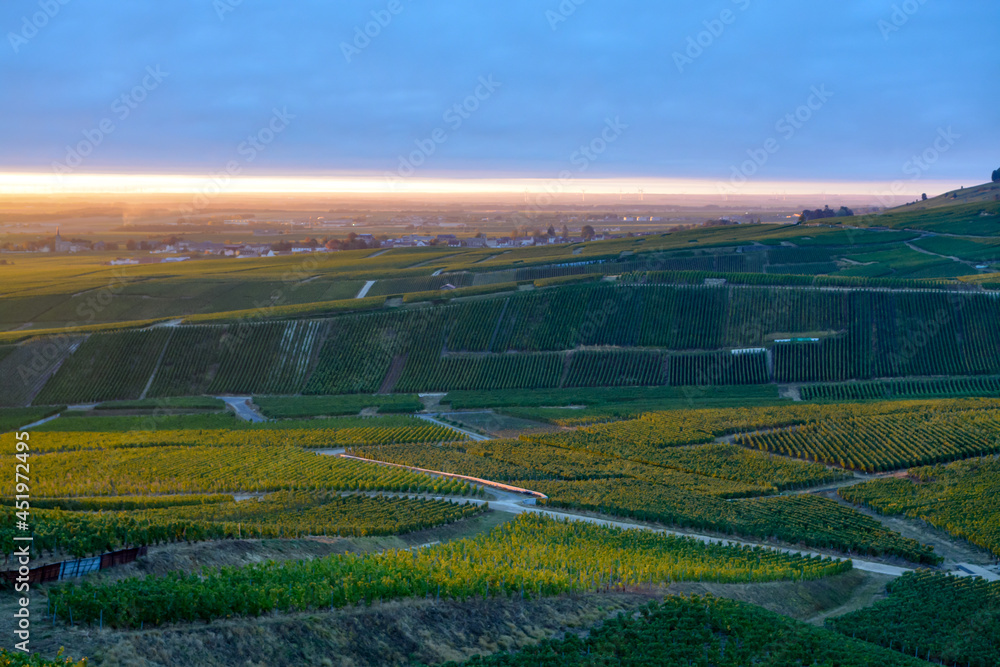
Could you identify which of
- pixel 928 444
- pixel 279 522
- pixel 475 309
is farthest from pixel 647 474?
pixel 475 309

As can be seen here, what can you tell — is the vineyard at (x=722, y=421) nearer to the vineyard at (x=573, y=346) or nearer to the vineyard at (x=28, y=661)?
the vineyard at (x=573, y=346)

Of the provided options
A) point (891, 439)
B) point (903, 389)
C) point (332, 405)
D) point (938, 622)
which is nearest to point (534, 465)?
point (891, 439)

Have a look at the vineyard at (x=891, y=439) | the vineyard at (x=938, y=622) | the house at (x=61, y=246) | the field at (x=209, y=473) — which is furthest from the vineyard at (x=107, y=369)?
the house at (x=61, y=246)

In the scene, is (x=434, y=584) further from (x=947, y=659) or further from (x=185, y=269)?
(x=185, y=269)

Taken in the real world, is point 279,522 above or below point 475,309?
below

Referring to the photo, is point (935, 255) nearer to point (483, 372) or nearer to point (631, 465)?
point (483, 372)

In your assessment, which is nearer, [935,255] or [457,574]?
[457,574]

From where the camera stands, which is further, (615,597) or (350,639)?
(615,597)
